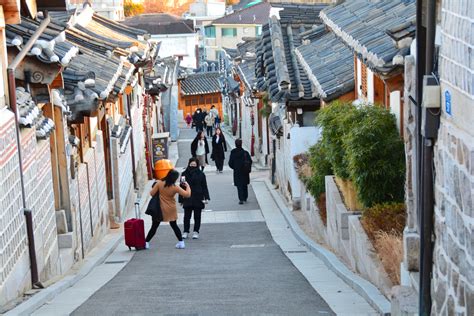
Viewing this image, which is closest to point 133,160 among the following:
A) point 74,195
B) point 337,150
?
point 74,195

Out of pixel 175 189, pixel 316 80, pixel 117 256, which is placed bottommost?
pixel 117 256

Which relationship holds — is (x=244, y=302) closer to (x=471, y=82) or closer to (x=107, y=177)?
(x=471, y=82)

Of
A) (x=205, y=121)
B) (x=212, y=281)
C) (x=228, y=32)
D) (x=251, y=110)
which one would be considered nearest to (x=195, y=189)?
(x=212, y=281)

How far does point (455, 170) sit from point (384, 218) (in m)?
5.79

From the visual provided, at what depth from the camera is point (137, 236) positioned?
18.7 meters

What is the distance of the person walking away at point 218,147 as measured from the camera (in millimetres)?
34531

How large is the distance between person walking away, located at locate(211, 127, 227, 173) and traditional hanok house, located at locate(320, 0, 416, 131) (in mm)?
14438

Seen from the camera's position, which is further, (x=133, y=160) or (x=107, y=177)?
(x=133, y=160)

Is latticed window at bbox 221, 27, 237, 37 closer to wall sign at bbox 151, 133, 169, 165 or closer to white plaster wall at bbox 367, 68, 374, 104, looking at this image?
wall sign at bbox 151, 133, 169, 165

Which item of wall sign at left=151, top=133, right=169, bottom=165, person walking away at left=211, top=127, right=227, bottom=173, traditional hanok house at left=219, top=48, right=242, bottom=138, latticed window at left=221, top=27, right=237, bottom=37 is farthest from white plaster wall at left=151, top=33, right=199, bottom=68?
person walking away at left=211, top=127, right=227, bottom=173

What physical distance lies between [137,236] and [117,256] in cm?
58

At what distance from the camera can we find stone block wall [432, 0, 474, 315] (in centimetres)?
671

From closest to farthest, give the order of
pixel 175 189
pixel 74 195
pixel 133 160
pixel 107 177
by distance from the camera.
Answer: pixel 74 195, pixel 175 189, pixel 107 177, pixel 133 160

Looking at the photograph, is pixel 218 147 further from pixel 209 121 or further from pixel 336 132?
pixel 336 132
